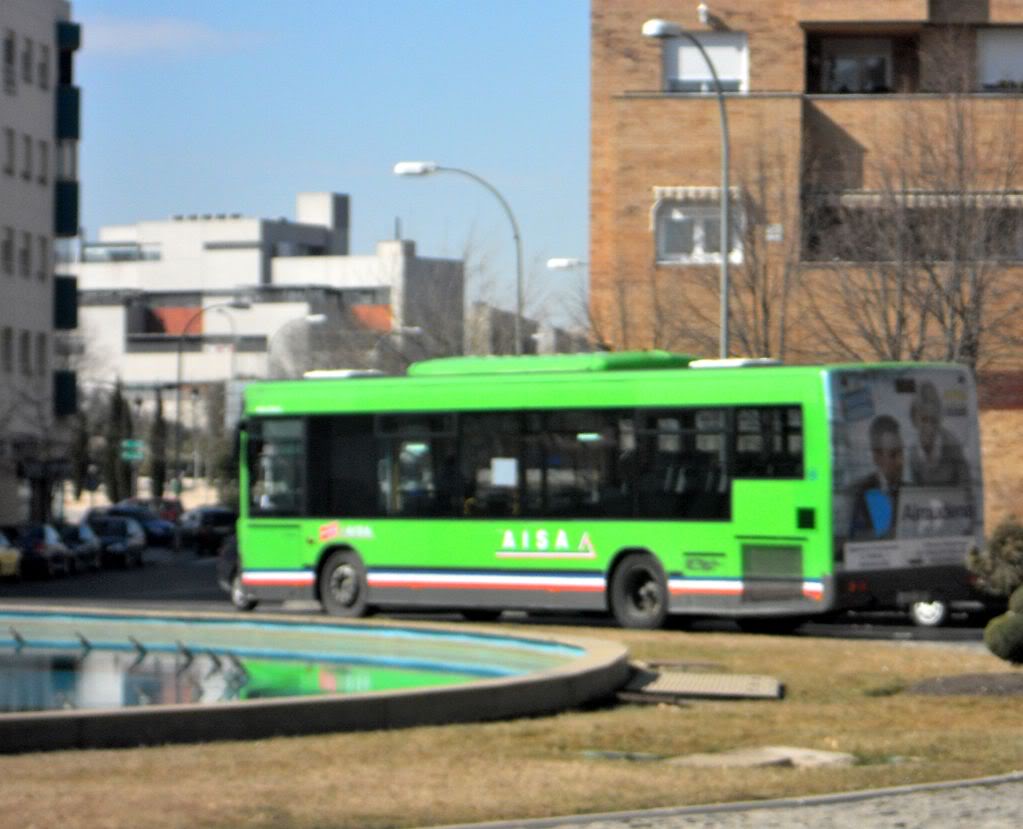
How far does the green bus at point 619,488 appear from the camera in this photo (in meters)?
26.8

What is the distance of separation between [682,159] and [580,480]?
2127 cm

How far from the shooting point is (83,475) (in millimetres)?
129500

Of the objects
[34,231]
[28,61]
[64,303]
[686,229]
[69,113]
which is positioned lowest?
[686,229]

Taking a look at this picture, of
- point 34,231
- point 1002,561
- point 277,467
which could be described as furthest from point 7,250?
point 1002,561

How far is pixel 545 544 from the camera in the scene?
29344 millimetres

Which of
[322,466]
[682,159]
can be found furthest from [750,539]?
[682,159]

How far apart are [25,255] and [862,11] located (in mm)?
35936

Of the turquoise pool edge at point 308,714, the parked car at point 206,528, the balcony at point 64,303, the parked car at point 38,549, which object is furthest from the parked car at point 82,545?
the turquoise pool edge at point 308,714

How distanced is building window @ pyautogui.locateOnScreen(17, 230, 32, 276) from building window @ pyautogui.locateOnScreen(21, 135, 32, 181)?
1803mm

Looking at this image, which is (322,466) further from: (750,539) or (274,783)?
(274,783)

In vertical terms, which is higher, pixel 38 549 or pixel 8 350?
pixel 8 350

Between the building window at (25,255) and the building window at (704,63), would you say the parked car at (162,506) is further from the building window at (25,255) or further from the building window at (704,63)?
the building window at (704,63)

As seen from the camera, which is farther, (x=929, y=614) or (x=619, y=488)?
(x=929, y=614)

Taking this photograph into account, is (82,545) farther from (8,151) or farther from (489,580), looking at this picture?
(489,580)
